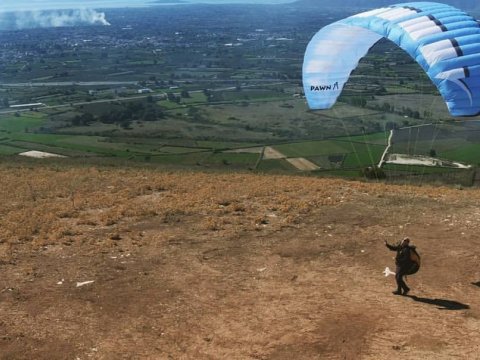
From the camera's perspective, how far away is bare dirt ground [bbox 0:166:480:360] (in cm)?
942

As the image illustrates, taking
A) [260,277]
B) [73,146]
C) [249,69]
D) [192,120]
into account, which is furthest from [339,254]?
[249,69]

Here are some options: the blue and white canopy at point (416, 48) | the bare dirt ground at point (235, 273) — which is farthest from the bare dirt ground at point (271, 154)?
the blue and white canopy at point (416, 48)

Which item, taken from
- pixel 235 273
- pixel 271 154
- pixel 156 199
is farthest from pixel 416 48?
pixel 271 154

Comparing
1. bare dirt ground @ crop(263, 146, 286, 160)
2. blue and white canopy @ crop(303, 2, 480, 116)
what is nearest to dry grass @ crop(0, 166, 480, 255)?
blue and white canopy @ crop(303, 2, 480, 116)

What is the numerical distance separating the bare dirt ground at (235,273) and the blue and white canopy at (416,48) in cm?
396

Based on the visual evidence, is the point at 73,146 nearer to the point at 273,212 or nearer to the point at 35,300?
the point at 273,212

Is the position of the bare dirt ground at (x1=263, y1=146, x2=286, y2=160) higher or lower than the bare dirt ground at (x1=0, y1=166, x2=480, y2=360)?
lower

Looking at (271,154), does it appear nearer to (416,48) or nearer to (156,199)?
(156,199)

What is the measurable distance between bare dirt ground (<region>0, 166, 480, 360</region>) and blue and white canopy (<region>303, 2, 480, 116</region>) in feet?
13.0

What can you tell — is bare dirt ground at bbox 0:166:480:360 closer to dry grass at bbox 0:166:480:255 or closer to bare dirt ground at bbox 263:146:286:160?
dry grass at bbox 0:166:480:255

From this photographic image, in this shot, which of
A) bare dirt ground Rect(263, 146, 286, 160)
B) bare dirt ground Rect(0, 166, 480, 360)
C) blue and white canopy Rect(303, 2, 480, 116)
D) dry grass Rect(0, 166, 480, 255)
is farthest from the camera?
bare dirt ground Rect(263, 146, 286, 160)

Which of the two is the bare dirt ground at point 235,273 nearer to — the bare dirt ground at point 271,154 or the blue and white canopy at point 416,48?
the blue and white canopy at point 416,48

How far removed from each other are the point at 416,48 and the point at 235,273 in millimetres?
6872

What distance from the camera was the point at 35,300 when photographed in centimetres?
1105
